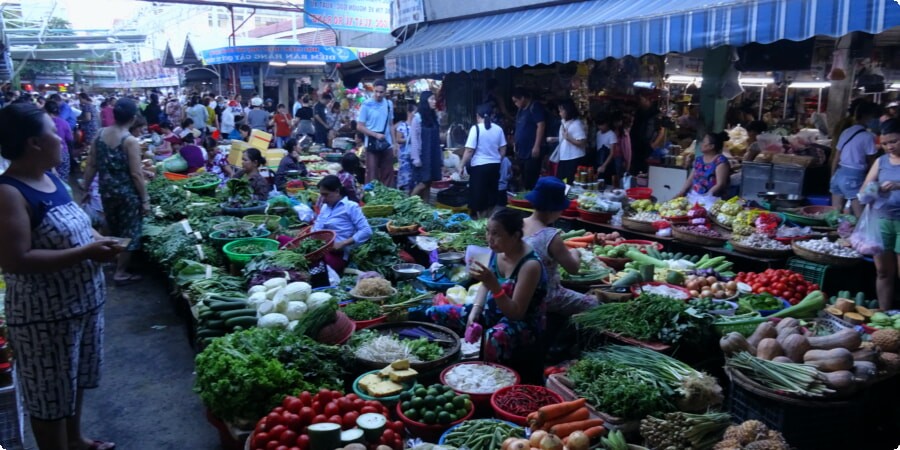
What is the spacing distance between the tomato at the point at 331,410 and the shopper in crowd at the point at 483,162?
263 inches

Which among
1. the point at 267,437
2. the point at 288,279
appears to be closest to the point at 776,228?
the point at 288,279

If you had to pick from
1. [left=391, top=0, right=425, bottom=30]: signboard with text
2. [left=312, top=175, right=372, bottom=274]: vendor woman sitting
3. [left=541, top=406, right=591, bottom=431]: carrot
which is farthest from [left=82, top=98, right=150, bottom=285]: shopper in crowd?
[left=391, top=0, right=425, bottom=30]: signboard with text

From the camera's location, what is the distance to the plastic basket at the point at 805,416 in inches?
134

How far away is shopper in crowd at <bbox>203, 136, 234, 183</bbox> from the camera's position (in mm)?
10523

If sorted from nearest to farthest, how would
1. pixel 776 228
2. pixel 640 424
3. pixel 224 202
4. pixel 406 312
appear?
pixel 640 424 < pixel 406 312 < pixel 776 228 < pixel 224 202

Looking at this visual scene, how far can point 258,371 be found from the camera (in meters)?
3.36

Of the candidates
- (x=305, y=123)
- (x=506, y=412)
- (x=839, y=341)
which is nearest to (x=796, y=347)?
(x=839, y=341)

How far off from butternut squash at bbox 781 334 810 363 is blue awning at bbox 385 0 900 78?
2.95m

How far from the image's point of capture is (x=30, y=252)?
2.85 m

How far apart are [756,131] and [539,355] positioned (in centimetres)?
790

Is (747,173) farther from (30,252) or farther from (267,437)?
(30,252)

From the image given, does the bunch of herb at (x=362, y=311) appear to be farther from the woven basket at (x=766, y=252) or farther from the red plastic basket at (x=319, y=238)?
the woven basket at (x=766, y=252)

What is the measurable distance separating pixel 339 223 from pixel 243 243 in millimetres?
1059

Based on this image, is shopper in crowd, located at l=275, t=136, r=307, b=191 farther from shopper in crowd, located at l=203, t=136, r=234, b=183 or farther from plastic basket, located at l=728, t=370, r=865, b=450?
plastic basket, located at l=728, t=370, r=865, b=450
